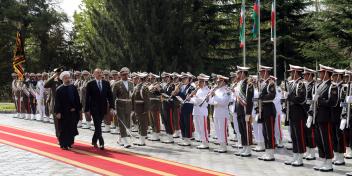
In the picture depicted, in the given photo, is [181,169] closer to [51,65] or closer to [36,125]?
[36,125]

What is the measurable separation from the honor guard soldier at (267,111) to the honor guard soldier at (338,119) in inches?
56.0

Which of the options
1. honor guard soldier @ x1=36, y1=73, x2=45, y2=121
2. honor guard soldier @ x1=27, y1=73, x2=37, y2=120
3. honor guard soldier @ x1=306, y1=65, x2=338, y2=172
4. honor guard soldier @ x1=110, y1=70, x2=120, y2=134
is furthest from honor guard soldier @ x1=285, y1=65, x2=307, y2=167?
honor guard soldier @ x1=27, y1=73, x2=37, y2=120

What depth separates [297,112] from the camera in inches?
451

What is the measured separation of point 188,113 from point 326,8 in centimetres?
1922

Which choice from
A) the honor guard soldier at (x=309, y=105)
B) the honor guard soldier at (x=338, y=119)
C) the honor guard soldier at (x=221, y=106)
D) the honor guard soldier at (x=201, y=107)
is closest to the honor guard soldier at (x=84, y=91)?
the honor guard soldier at (x=201, y=107)

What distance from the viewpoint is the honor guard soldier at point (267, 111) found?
1203 cm

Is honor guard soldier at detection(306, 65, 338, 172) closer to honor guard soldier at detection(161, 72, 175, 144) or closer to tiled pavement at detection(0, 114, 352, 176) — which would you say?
tiled pavement at detection(0, 114, 352, 176)

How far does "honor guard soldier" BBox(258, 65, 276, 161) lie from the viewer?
12031mm

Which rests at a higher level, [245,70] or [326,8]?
[326,8]

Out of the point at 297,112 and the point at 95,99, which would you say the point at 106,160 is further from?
the point at 297,112

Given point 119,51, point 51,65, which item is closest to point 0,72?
point 51,65

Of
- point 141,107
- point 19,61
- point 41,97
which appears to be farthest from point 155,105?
point 19,61

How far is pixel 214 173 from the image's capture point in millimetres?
10352

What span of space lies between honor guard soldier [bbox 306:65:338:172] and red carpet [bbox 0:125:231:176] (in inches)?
92.3
